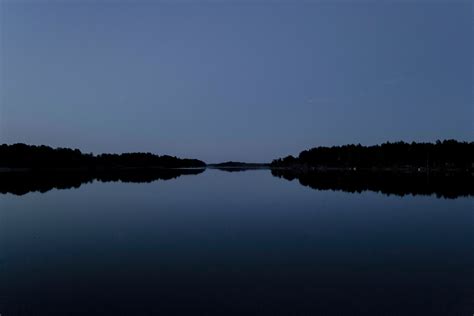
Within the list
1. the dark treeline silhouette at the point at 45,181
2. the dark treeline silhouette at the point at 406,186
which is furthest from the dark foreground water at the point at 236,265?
the dark treeline silhouette at the point at 45,181

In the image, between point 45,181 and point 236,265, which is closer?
point 236,265

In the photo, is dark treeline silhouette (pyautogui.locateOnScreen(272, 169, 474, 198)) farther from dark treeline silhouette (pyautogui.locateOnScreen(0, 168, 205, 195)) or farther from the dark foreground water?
dark treeline silhouette (pyautogui.locateOnScreen(0, 168, 205, 195))

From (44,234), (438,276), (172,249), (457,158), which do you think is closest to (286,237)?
(172,249)

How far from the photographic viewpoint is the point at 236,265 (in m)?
18.9

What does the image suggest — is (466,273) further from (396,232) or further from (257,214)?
(257,214)

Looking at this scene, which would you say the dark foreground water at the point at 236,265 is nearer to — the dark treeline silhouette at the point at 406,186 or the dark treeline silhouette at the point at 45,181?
the dark treeline silhouette at the point at 406,186

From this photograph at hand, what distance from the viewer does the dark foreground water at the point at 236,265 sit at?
13648mm

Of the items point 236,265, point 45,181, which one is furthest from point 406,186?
point 45,181

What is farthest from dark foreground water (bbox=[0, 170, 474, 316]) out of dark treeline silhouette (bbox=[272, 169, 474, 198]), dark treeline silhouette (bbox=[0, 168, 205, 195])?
dark treeline silhouette (bbox=[0, 168, 205, 195])

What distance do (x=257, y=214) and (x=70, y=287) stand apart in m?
26.0

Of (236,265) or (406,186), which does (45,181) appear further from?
(236,265)

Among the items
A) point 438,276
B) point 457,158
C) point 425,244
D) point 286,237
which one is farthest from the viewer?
point 457,158

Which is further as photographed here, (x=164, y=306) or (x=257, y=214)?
(x=257, y=214)

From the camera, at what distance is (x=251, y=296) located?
1438cm
